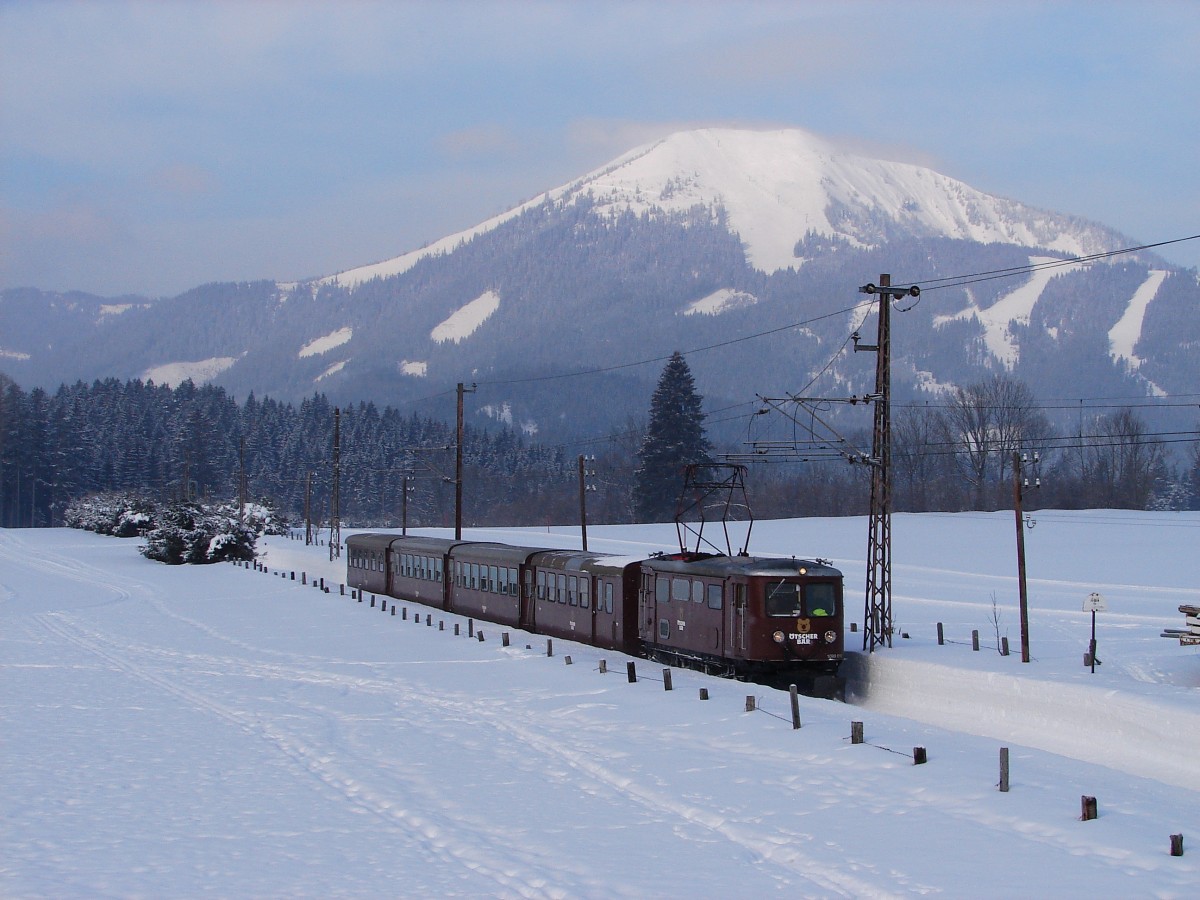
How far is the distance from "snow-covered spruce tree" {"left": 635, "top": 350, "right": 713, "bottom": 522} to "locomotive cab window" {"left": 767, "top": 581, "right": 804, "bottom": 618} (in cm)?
6263

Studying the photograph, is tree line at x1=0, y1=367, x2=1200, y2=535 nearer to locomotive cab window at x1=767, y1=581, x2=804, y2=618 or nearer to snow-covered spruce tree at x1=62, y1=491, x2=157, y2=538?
snow-covered spruce tree at x1=62, y1=491, x2=157, y2=538

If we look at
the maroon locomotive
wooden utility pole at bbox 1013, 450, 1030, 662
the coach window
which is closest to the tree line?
the maroon locomotive

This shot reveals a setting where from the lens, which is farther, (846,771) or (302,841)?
(846,771)

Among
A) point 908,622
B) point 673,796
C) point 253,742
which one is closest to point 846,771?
point 673,796

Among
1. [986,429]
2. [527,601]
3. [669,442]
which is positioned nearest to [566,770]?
[527,601]

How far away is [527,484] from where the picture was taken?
6093 inches

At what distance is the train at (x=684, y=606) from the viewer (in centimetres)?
2497

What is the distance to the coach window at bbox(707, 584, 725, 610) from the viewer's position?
25875 millimetres

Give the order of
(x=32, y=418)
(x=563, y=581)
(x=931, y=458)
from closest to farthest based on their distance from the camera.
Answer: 1. (x=563, y=581)
2. (x=931, y=458)
3. (x=32, y=418)

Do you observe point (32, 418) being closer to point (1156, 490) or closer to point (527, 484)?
point (527, 484)

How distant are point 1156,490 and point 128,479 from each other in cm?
10988

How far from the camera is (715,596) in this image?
1027 inches

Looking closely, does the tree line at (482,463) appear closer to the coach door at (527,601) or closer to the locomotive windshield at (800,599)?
the coach door at (527,601)

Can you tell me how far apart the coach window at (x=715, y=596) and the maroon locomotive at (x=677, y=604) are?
0.9 inches
